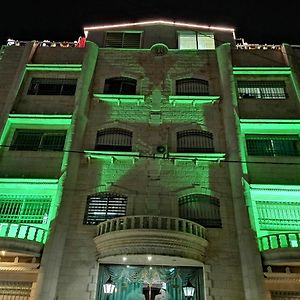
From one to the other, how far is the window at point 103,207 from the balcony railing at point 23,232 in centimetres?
213

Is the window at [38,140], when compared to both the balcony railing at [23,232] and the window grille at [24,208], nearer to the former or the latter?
the window grille at [24,208]

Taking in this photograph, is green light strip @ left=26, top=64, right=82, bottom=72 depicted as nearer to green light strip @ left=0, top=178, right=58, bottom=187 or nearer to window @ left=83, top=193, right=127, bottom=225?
green light strip @ left=0, top=178, right=58, bottom=187

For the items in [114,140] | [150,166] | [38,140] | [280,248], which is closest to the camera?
[280,248]

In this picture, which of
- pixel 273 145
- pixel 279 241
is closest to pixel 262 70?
pixel 273 145

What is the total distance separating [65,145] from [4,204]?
14.4ft

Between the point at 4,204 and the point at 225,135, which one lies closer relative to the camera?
the point at 4,204

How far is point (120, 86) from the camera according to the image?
21125 mm

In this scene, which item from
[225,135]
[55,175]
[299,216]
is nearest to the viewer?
[299,216]

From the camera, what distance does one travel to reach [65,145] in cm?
1797

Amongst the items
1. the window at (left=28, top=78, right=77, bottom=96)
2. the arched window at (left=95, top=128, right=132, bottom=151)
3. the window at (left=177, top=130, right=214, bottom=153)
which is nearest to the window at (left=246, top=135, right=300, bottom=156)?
the window at (left=177, top=130, right=214, bottom=153)

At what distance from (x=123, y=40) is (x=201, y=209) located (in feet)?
46.0

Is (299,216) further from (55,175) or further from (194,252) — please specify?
(55,175)

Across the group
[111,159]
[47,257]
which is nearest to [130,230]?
[47,257]

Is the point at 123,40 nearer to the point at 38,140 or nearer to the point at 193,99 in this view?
the point at 193,99
